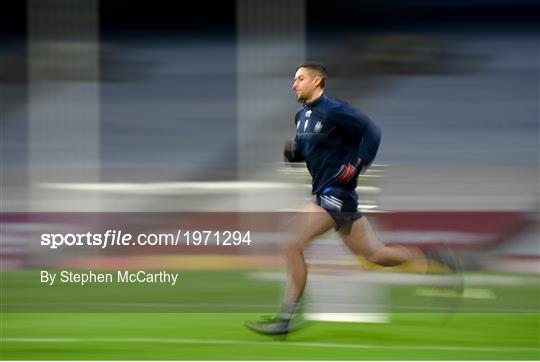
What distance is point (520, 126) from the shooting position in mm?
9961

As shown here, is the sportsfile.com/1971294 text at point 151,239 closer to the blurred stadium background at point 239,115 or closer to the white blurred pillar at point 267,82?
the blurred stadium background at point 239,115

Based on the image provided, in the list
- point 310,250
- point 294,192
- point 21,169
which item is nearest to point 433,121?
point 294,192

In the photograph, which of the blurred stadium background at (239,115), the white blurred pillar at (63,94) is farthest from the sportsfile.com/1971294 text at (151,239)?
the white blurred pillar at (63,94)

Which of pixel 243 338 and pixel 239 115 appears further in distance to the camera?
pixel 239 115

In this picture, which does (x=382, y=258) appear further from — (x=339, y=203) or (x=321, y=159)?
(x=321, y=159)

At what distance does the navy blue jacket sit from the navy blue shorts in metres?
0.02

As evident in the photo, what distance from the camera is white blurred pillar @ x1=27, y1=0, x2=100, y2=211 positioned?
32.9 ft

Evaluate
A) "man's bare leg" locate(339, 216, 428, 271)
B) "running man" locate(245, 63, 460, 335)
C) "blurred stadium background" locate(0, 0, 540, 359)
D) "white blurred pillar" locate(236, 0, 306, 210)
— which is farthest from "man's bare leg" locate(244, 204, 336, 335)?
"white blurred pillar" locate(236, 0, 306, 210)

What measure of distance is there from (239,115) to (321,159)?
595 cm

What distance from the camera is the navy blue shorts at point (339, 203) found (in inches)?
172

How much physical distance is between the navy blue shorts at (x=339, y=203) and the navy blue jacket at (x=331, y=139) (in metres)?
0.02

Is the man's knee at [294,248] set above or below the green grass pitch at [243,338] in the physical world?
above

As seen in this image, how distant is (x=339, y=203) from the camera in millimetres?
4371

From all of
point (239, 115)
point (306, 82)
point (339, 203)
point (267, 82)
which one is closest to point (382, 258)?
point (339, 203)
